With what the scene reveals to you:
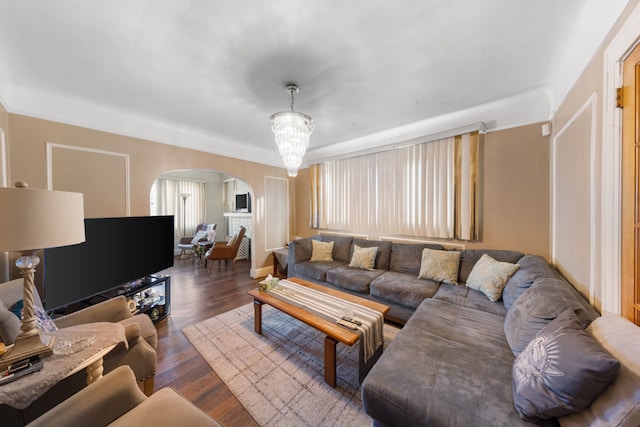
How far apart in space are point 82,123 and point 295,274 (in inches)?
134

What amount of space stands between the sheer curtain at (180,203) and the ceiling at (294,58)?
379 centimetres

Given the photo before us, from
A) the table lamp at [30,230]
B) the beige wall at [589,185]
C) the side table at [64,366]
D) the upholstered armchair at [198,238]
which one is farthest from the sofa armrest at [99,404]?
the upholstered armchair at [198,238]

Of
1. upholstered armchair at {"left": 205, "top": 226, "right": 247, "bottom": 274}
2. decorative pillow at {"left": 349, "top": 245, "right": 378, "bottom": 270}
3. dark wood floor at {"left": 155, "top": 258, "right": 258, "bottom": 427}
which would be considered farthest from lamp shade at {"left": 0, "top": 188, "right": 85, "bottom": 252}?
upholstered armchair at {"left": 205, "top": 226, "right": 247, "bottom": 274}

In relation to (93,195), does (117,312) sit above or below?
below

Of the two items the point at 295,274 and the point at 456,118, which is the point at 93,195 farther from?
the point at 456,118

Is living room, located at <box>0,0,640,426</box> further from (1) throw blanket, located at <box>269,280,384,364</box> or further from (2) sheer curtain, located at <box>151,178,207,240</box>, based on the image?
(2) sheer curtain, located at <box>151,178,207,240</box>

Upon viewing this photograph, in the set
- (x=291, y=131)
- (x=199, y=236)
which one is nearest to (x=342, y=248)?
(x=291, y=131)

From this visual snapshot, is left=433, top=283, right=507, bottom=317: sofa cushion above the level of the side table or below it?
below

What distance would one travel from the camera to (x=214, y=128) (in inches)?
133

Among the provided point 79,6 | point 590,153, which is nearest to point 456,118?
point 590,153

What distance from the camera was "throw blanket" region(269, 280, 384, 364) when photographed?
178 cm

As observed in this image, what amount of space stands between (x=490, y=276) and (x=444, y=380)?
160 centimetres

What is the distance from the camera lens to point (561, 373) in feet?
2.96

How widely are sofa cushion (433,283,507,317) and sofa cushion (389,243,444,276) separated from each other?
1.75 feet
